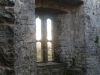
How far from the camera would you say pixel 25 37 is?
14.6 feet

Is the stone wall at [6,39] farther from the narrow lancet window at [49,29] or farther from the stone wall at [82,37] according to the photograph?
the narrow lancet window at [49,29]

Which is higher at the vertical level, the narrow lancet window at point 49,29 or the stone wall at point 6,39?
the narrow lancet window at point 49,29

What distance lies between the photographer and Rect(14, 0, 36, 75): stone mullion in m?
4.36

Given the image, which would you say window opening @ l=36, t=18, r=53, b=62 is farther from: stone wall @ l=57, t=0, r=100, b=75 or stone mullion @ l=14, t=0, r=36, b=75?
stone mullion @ l=14, t=0, r=36, b=75

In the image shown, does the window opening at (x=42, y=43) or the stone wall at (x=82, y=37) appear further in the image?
the window opening at (x=42, y=43)

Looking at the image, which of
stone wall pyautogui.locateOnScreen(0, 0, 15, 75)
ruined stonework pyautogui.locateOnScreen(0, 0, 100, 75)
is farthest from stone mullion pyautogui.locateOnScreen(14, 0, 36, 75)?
stone wall pyautogui.locateOnScreen(0, 0, 15, 75)

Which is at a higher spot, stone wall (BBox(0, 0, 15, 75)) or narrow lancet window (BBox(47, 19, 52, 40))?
narrow lancet window (BBox(47, 19, 52, 40))

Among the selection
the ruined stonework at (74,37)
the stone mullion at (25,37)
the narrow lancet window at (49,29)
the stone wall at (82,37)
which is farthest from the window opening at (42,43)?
the stone mullion at (25,37)

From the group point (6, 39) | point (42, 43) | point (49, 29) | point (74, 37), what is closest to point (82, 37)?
point (74, 37)

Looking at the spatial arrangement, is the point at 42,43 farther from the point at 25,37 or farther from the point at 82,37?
the point at 25,37

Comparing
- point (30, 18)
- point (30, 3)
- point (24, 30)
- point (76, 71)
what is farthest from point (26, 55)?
point (76, 71)

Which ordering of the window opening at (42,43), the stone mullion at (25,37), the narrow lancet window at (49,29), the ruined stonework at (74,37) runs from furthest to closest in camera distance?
the narrow lancet window at (49,29) < the window opening at (42,43) < the ruined stonework at (74,37) < the stone mullion at (25,37)

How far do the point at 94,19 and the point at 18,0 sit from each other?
2649mm

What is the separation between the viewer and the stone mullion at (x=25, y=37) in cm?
436
